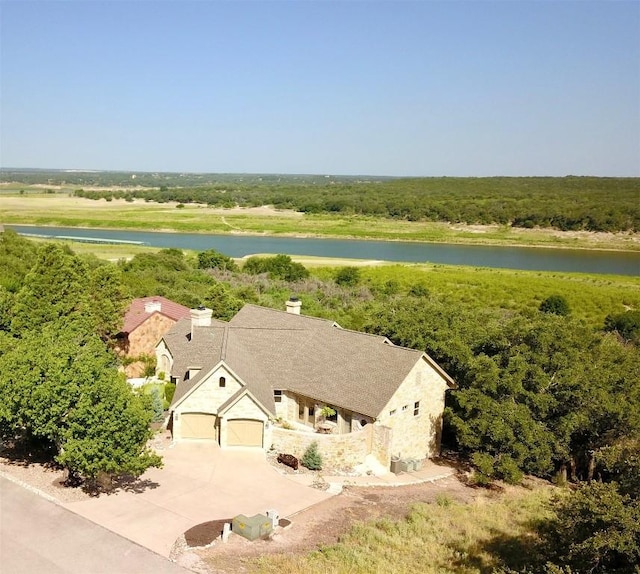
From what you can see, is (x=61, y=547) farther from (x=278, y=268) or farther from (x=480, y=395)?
(x=278, y=268)

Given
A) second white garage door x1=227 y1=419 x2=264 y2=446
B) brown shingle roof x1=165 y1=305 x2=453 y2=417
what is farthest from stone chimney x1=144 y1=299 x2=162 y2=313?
second white garage door x1=227 y1=419 x2=264 y2=446

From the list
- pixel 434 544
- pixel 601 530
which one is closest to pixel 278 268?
pixel 434 544

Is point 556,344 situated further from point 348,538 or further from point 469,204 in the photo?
point 469,204

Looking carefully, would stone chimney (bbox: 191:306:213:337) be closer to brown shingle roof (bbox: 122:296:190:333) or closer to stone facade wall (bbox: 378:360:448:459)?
brown shingle roof (bbox: 122:296:190:333)

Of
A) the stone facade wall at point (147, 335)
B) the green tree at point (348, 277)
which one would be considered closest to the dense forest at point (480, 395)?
the stone facade wall at point (147, 335)

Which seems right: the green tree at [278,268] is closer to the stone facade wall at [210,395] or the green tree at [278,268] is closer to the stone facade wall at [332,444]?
the stone facade wall at [210,395]

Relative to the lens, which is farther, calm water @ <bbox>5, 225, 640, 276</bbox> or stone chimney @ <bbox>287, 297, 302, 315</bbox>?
calm water @ <bbox>5, 225, 640, 276</bbox>
